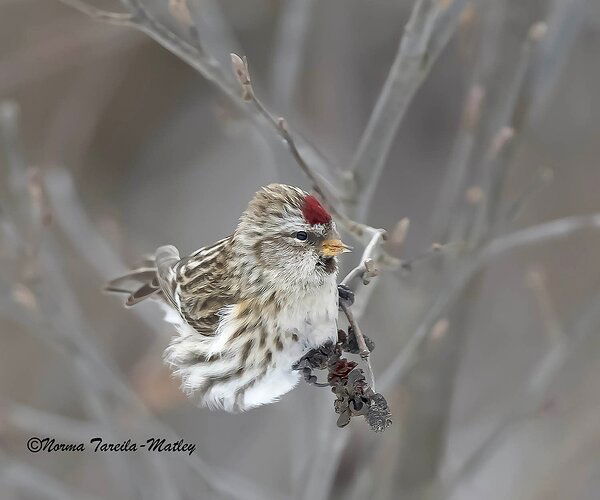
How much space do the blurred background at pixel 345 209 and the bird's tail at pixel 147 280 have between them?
26 cm

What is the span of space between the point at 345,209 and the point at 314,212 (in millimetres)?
233

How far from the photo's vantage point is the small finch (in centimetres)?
153

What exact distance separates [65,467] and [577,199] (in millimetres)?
2891

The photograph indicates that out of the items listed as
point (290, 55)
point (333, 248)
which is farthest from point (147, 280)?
point (290, 55)

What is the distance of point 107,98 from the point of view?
4945 millimetres

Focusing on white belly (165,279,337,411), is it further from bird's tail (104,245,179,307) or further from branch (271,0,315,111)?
branch (271,0,315,111)

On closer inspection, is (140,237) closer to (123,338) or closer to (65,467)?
(123,338)

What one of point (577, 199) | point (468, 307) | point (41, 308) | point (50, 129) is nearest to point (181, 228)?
point (50, 129)

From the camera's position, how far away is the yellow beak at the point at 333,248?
147 centimetres

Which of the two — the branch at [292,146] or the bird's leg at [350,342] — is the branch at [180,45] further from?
the bird's leg at [350,342]

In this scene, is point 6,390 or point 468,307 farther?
point 6,390

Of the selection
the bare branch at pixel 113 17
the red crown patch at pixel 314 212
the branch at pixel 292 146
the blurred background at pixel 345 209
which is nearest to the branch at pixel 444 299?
the blurred background at pixel 345 209

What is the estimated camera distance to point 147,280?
1874 millimetres

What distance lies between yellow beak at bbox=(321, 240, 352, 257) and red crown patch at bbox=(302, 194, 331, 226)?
0.03 m
